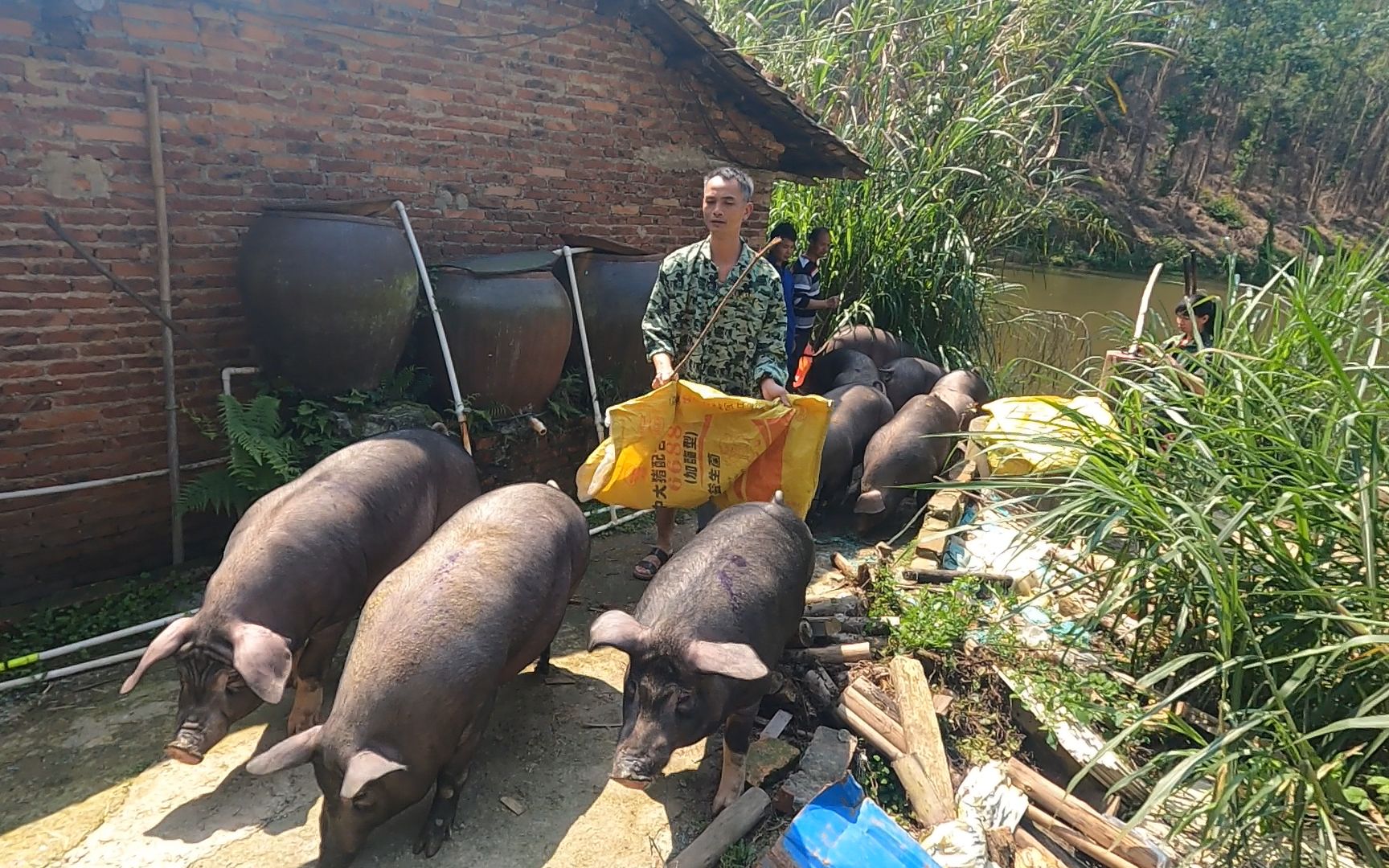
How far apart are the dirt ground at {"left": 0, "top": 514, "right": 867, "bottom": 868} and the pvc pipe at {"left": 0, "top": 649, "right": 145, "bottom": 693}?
5 centimetres

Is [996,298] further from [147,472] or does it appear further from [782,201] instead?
[147,472]

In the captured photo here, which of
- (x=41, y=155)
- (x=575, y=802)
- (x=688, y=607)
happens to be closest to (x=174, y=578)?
(x=41, y=155)

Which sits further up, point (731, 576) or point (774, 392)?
point (774, 392)

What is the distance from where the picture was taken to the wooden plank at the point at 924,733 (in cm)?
307

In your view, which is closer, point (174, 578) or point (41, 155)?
point (41, 155)

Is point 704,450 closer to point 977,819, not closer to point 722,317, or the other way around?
point 722,317

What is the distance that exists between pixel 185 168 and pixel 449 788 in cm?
366

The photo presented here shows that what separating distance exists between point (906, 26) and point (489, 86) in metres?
6.65

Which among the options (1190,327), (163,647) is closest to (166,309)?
(163,647)

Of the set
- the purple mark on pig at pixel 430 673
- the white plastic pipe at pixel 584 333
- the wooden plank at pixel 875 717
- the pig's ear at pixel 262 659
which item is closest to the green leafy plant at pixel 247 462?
the purple mark on pig at pixel 430 673

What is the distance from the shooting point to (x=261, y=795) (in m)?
3.06

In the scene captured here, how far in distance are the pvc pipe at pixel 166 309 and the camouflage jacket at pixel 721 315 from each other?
8.56 ft

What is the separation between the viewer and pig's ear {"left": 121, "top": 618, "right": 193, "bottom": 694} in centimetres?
288

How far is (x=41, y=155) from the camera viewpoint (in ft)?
13.4
